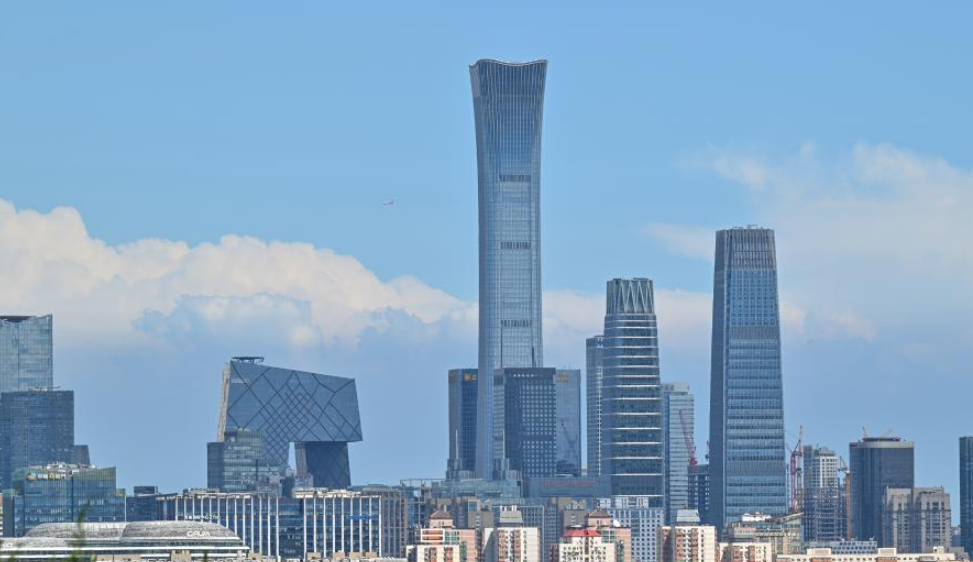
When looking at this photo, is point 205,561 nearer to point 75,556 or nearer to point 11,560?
point 11,560

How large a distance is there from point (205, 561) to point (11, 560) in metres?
4.80

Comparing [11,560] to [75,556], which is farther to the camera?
[11,560]

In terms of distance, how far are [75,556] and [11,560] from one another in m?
7.87

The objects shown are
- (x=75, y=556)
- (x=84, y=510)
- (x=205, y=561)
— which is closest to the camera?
(x=75, y=556)

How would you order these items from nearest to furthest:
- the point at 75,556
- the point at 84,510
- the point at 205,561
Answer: the point at 75,556 < the point at 84,510 < the point at 205,561

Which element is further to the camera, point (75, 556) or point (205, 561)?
point (205, 561)

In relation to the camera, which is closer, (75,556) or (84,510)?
(75,556)

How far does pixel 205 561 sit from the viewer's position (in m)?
64.6

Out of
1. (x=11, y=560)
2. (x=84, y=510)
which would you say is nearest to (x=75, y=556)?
(x=84, y=510)

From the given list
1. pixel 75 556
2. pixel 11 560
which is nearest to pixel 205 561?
pixel 11 560

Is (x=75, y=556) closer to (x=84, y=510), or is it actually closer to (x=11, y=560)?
(x=84, y=510)

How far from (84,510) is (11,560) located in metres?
4.47

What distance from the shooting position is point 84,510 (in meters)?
59.3

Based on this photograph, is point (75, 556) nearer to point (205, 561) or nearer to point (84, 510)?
point (84, 510)
